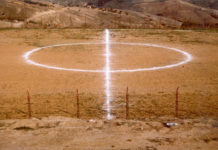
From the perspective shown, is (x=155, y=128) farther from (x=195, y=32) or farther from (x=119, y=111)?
(x=195, y=32)

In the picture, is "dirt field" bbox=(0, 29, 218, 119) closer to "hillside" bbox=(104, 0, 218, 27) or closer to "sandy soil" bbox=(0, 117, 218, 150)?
"sandy soil" bbox=(0, 117, 218, 150)

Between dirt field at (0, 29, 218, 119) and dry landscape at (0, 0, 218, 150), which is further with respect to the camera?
dirt field at (0, 29, 218, 119)

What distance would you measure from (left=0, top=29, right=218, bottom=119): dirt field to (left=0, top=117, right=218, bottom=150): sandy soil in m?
2.16

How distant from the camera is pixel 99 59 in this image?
53.5 ft

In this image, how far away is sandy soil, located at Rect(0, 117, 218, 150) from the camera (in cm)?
593

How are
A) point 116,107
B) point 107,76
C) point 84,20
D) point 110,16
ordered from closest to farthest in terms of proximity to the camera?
1. point 116,107
2. point 107,76
3. point 84,20
4. point 110,16

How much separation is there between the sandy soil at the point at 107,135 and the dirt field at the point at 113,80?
2.16 m

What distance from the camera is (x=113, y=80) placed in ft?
42.0

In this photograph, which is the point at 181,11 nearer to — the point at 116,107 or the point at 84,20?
the point at 84,20

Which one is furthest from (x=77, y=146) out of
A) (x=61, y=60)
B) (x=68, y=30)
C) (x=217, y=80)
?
(x=68, y=30)

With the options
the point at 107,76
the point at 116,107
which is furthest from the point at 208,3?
the point at 116,107

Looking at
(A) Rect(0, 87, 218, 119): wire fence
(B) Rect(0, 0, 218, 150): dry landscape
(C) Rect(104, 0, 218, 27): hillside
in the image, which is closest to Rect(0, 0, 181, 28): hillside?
(B) Rect(0, 0, 218, 150): dry landscape

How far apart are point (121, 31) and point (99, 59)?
9.41m

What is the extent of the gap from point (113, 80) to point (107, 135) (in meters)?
6.43
